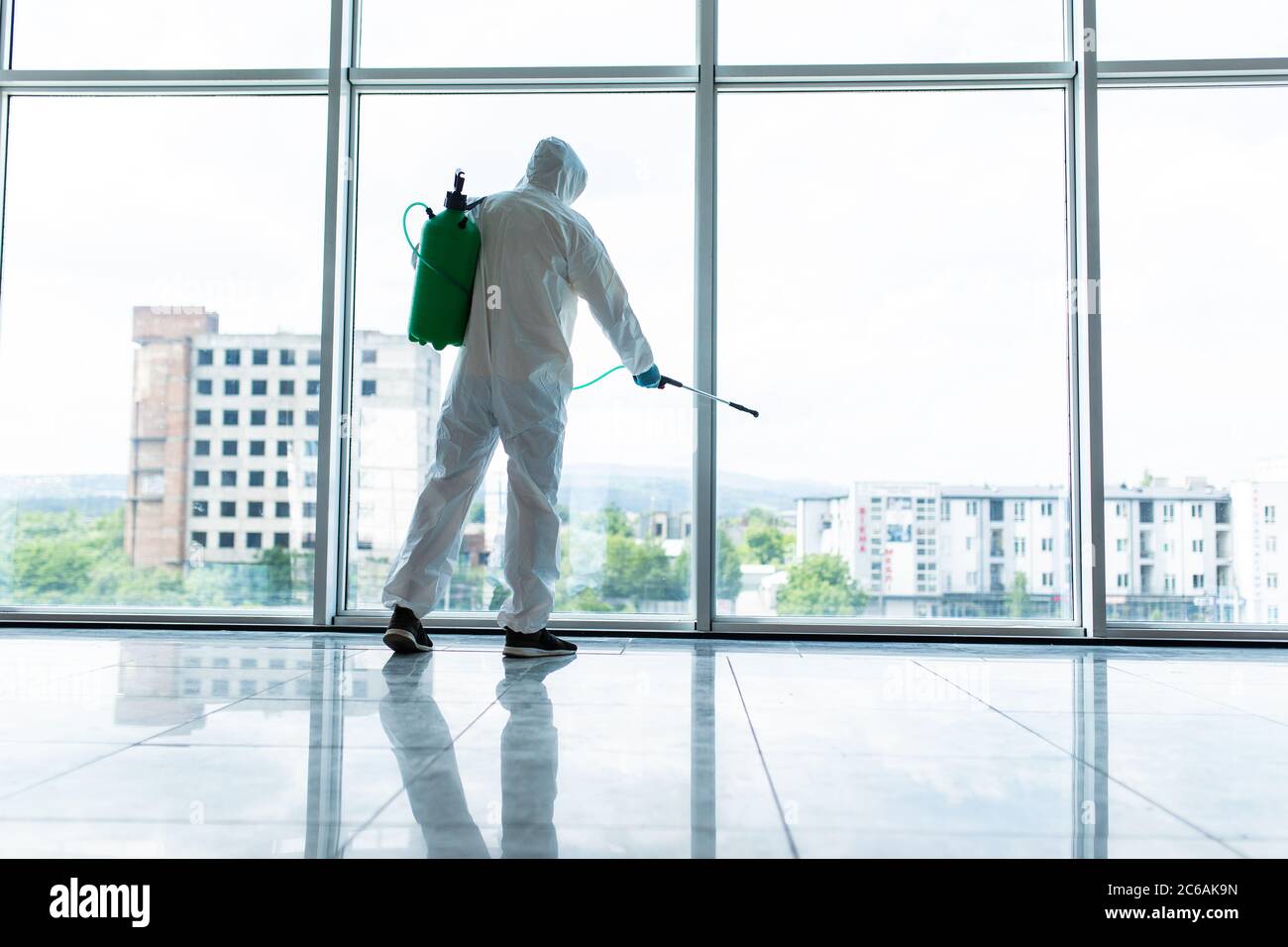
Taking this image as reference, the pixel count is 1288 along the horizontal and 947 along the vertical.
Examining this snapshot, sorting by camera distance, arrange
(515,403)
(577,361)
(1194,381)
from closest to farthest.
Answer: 1. (515,403)
2. (1194,381)
3. (577,361)

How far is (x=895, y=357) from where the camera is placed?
3336 mm

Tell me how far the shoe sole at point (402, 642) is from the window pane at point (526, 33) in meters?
2.01

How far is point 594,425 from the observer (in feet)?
11.0

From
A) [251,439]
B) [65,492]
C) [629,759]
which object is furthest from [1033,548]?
[65,492]

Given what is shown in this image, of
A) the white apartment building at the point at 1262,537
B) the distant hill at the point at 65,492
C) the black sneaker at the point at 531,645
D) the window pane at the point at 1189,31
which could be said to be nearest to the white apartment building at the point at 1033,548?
the white apartment building at the point at 1262,537

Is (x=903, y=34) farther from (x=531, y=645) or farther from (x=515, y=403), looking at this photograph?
(x=531, y=645)

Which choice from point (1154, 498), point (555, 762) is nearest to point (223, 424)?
point (555, 762)

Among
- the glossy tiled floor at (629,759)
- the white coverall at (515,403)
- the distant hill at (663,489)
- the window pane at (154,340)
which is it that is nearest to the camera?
the glossy tiled floor at (629,759)

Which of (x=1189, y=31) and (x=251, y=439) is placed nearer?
(x=1189, y=31)

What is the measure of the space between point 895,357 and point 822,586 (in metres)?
0.83

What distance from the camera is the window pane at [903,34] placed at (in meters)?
3.32

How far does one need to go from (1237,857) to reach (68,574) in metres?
3.66

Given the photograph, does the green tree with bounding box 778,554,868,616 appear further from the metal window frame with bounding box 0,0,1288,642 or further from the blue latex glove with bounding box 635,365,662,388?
the blue latex glove with bounding box 635,365,662,388

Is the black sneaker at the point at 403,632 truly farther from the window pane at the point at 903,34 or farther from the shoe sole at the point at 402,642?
the window pane at the point at 903,34
